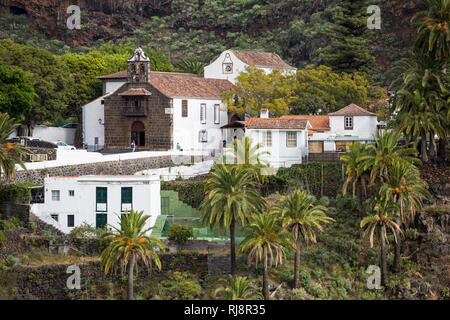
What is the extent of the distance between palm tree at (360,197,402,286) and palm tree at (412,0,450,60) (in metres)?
12.9

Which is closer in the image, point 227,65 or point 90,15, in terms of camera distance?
point 227,65

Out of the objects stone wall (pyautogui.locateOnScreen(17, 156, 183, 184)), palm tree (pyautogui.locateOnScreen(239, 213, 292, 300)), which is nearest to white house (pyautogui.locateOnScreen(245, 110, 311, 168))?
stone wall (pyautogui.locateOnScreen(17, 156, 183, 184))

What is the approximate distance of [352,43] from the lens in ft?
292

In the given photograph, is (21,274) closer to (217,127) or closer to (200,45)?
(217,127)

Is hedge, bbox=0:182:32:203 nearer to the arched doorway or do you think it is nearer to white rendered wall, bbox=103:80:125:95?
the arched doorway

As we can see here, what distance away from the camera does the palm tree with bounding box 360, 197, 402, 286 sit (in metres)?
51.8


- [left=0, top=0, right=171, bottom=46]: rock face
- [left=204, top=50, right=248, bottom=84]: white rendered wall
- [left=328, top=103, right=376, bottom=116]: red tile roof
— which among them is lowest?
[left=328, top=103, right=376, bottom=116]: red tile roof

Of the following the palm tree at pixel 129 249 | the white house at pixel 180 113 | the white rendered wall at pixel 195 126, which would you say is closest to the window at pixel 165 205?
the palm tree at pixel 129 249

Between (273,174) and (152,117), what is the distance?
19.1 m

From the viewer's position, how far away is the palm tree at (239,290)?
48.4 m

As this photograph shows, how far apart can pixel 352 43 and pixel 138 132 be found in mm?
Result: 26141

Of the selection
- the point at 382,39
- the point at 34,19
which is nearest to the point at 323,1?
the point at 382,39

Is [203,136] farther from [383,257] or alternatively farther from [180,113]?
[383,257]

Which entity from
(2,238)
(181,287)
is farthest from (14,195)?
(181,287)
